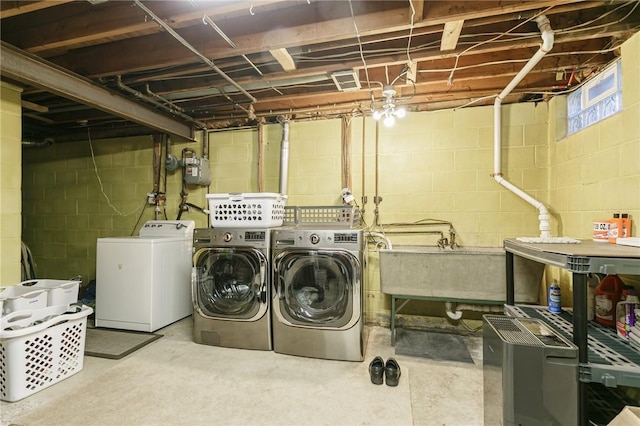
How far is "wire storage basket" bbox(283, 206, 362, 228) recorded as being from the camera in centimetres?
275

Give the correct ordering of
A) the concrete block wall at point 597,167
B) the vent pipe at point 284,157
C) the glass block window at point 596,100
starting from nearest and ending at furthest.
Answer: the concrete block wall at point 597,167
the glass block window at point 596,100
the vent pipe at point 284,157

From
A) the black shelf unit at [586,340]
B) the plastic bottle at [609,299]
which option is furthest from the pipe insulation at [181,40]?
the plastic bottle at [609,299]

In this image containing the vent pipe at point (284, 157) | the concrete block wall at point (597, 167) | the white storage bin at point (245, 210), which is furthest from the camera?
the vent pipe at point (284, 157)

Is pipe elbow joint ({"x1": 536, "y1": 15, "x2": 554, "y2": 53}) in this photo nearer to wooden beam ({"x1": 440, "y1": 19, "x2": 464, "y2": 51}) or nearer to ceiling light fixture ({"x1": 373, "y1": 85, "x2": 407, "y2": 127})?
wooden beam ({"x1": 440, "y1": 19, "x2": 464, "y2": 51})

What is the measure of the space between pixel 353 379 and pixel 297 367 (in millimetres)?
435

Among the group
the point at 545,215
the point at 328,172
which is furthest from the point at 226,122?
the point at 545,215

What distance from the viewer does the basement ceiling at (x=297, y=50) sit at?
5.75 feet

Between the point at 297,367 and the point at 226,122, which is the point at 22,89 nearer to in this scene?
the point at 226,122

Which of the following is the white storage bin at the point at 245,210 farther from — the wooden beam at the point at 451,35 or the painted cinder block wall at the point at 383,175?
the wooden beam at the point at 451,35

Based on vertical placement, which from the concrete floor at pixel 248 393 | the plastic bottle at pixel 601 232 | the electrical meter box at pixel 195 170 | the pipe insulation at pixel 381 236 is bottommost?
the concrete floor at pixel 248 393

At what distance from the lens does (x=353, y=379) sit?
1993 millimetres

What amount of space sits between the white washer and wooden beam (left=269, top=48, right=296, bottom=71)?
205 cm

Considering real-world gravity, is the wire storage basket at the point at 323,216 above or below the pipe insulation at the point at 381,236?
above

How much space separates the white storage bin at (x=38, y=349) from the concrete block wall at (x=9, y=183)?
0.83m
